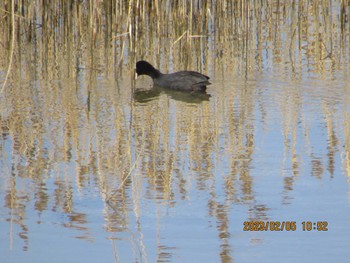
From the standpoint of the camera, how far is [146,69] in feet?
29.3

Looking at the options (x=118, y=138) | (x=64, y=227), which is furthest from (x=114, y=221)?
(x=118, y=138)

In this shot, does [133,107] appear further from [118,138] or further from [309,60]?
[309,60]

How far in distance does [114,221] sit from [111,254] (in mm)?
466

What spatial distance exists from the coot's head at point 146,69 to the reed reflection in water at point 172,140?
0.15 meters

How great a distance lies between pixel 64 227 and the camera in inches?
191

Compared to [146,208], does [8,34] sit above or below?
above

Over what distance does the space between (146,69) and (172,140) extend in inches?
95.3

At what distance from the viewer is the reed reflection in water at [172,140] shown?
4.70 meters

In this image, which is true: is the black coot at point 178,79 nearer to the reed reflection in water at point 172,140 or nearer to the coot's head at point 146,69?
the coot's head at point 146,69

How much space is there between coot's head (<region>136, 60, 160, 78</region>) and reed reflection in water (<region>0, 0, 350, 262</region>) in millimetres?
147
